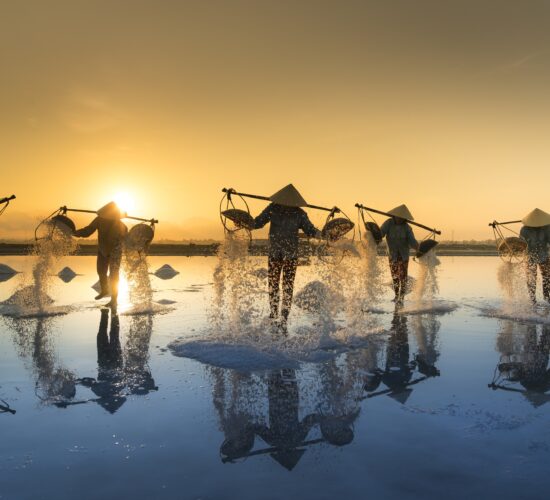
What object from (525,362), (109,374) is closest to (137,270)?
(109,374)

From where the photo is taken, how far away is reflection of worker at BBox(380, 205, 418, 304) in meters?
11.6

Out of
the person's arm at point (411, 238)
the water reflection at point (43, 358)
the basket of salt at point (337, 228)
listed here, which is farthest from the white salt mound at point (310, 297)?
the water reflection at point (43, 358)

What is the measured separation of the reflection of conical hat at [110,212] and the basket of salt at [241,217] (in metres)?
4.59

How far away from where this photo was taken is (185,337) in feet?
25.7

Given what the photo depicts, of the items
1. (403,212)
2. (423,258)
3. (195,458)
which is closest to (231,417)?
(195,458)

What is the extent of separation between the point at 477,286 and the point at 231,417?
16.4 metres

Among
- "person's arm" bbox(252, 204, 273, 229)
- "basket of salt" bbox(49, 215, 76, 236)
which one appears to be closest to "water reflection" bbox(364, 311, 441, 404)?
"person's arm" bbox(252, 204, 273, 229)

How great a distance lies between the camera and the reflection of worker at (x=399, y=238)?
11.6 m

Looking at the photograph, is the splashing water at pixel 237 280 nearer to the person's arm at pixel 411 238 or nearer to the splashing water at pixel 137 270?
the splashing water at pixel 137 270

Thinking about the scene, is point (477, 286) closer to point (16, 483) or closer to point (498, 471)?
point (498, 471)

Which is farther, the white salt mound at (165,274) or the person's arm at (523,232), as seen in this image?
the white salt mound at (165,274)

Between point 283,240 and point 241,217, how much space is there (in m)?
0.80

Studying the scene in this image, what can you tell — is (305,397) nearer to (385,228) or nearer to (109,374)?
(109,374)

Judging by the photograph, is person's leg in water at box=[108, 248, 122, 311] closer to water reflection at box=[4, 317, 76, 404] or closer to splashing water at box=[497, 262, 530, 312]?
water reflection at box=[4, 317, 76, 404]
